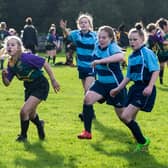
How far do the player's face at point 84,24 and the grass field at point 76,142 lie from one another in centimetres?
175

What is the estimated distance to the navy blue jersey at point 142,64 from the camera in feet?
24.4

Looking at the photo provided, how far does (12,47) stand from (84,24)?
2.08m

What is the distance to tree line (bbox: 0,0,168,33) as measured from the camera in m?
52.6

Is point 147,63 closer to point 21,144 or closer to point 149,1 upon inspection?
point 21,144

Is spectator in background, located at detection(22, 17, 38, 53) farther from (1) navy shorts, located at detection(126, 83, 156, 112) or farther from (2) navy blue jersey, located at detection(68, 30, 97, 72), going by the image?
(1) navy shorts, located at detection(126, 83, 156, 112)

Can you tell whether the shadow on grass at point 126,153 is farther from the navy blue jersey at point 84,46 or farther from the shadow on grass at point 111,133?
the navy blue jersey at point 84,46

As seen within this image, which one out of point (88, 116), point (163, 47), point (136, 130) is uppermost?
point (163, 47)

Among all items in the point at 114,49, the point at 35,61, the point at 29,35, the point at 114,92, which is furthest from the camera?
the point at 29,35

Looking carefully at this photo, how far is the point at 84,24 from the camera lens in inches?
377

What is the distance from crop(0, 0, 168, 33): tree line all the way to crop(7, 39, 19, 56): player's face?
44.1 m

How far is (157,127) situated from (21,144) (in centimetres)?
272

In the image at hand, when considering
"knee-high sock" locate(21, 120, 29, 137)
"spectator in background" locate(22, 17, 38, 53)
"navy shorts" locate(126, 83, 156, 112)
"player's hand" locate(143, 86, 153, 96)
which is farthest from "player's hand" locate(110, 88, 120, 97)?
"spectator in background" locate(22, 17, 38, 53)

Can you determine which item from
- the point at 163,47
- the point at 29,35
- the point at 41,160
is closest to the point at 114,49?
the point at 41,160

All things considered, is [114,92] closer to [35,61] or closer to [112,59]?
[112,59]
